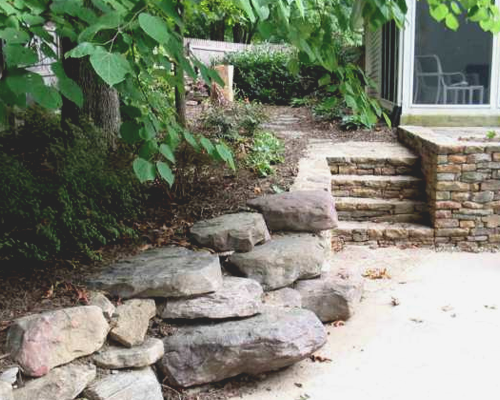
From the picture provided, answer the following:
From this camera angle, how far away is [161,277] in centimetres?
272

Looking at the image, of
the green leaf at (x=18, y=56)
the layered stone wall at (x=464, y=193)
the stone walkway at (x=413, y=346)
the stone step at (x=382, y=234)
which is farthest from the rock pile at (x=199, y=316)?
the layered stone wall at (x=464, y=193)

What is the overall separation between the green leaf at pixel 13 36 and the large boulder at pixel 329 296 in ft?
7.53

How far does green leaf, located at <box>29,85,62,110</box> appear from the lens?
181 cm

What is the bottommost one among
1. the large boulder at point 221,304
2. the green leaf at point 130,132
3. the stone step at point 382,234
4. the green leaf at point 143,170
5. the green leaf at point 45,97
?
the stone step at point 382,234

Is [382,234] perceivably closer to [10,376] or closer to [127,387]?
[127,387]

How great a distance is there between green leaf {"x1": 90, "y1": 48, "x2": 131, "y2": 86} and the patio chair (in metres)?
6.80

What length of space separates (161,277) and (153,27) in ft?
4.30

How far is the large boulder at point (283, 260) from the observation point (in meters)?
3.22

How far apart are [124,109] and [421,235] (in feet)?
13.5

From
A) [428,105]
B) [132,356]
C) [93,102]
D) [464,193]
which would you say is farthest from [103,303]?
[428,105]

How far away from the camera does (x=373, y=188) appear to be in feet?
19.8

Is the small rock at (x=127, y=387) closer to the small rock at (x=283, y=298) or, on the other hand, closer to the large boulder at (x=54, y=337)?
the large boulder at (x=54, y=337)

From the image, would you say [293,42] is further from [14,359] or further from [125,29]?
[14,359]

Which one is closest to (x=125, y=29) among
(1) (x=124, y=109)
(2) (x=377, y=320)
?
(1) (x=124, y=109)
